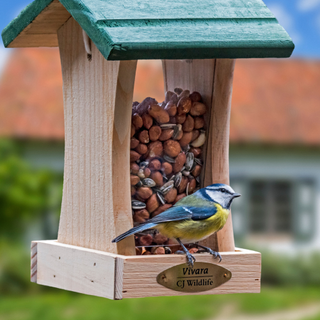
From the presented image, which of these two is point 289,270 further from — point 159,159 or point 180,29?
point 180,29

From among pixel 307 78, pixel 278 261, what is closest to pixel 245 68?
pixel 307 78

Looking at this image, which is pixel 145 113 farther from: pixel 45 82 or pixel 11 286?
pixel 45 82

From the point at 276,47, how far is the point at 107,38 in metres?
0.62

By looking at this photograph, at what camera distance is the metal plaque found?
2.17 metres

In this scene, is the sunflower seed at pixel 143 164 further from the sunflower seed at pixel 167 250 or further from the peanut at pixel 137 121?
the sunflower seed at pixel 167 250

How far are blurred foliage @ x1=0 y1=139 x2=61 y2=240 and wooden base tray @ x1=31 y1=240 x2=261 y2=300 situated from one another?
6.03m

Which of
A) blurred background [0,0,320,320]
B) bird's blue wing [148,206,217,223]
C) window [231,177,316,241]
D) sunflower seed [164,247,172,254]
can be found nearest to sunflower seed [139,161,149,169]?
bird's blue wing [148,206,217,223]

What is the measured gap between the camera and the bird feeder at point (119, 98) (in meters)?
1.98

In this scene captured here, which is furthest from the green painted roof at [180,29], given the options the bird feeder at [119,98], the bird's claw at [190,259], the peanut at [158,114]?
the bird's claw at [190,259]

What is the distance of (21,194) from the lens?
8.62m

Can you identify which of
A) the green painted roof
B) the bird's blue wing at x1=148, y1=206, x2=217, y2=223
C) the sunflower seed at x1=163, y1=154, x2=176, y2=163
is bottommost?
the bird's blue wing at x1=148, y1=206, x2=217, y2=223

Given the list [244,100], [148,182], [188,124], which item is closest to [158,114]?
[188,124]

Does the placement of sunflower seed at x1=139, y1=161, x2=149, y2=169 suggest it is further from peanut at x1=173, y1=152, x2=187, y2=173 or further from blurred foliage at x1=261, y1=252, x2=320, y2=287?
blurred foliage at x1=261, y1=252, x2=320, y2=287

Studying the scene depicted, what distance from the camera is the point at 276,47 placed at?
2.08 meters
